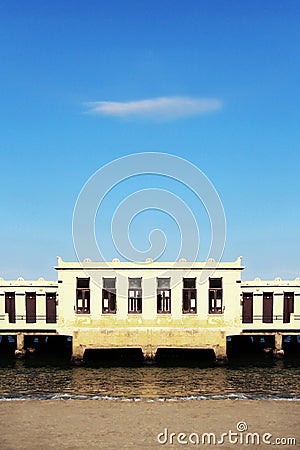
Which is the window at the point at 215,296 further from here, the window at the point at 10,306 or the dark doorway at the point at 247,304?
the window at the point at 10,306

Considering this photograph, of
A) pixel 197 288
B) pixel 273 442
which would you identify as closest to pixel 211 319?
pixel 197 288

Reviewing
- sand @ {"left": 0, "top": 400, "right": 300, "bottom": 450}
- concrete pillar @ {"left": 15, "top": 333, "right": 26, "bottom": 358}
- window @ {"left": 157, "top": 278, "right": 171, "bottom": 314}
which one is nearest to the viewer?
sand @ {"left": 0, "top": 400, "right": 300, "bottom": 450}

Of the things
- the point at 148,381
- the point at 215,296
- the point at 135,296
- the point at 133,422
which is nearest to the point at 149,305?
the point at 135,296

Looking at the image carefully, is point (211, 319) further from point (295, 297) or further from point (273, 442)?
point (273, 442)

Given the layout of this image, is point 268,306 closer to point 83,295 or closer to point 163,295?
A: point 163,295

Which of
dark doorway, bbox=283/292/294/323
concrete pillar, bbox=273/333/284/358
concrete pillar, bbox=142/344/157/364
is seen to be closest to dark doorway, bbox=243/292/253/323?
dark doorway, bbox=283/292/294/323

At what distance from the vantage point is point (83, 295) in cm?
3875

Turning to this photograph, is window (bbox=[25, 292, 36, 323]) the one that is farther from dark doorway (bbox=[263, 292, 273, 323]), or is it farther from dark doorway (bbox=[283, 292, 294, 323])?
dark doorway (bbox=[283, 292, 294, 323])

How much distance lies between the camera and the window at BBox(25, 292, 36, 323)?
43.2m

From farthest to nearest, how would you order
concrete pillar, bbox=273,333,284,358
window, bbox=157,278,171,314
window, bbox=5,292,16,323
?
window, bbox=5,292,16,323, concrete pillar, bbox=273,333,284,358, window, bbox=157,278,171,314

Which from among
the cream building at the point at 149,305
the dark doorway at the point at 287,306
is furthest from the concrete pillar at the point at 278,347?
the dark doorway at the point at 287,306

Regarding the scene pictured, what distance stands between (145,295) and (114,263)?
3.32 metres

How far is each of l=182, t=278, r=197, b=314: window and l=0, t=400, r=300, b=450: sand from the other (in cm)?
1550

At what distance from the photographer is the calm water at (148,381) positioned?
91.8ft
